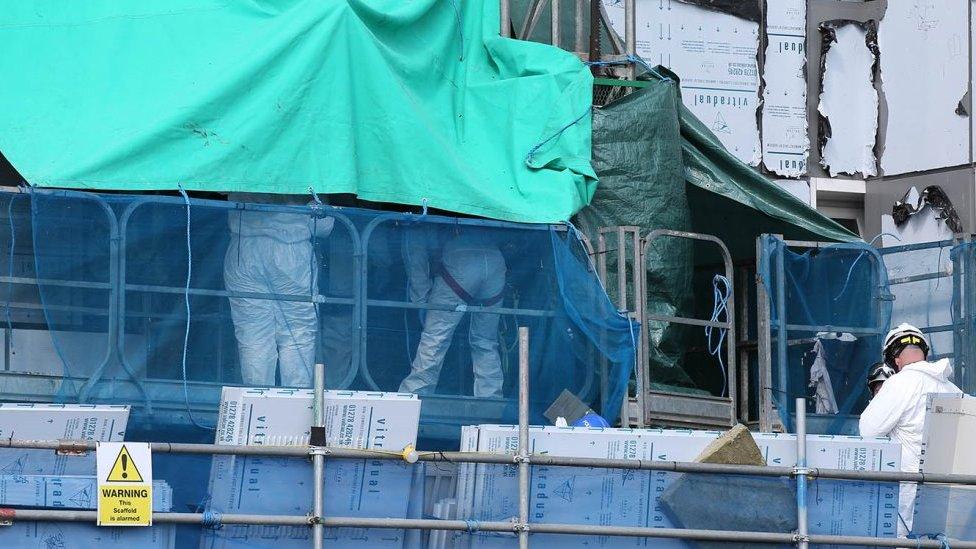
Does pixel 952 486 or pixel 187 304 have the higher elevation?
pixel 187 304

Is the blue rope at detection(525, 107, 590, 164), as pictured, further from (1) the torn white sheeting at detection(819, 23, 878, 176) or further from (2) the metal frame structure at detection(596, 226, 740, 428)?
(1) the torn white sheeting at detection(819, 23, 878, 176)

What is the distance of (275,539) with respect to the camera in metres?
8.71

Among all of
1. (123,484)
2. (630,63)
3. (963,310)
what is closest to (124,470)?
(123,484)

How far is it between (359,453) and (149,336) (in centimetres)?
175

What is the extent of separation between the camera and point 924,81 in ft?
48.1

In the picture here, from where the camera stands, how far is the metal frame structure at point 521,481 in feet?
27.7

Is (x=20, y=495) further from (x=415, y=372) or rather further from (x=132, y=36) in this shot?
(x=132, y=36)

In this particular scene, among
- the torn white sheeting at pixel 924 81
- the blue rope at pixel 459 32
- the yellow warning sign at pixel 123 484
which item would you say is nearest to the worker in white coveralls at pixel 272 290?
the yellow warning sign at pixel 123 484

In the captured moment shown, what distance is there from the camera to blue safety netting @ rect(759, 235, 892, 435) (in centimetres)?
1180

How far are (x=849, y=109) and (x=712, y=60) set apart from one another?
1363 mm

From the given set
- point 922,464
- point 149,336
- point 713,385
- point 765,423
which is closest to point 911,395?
point 922,464

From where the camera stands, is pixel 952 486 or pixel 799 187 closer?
pixel 952 486

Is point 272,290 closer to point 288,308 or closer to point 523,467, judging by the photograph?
point 288,308

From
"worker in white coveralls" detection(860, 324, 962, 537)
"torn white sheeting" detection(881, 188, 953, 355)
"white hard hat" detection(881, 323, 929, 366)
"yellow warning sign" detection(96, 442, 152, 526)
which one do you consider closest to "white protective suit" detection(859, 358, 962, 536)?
"worker in white coveralls" detection(860, 324, 962, 537)
